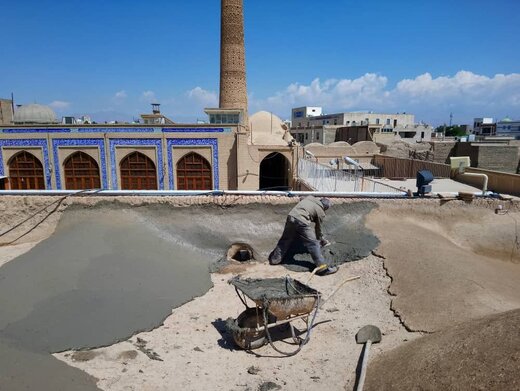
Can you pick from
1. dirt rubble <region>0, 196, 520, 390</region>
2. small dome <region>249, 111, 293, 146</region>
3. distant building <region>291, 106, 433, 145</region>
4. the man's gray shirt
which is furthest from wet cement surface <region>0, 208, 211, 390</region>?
distant building <region>291, 106, 433, 145</region>

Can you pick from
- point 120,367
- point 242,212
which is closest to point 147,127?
point 242,212

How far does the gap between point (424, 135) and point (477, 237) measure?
3879cm

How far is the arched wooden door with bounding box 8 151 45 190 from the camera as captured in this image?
670 inches

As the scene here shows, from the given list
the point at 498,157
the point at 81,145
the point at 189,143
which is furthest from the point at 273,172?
the point at 498,157

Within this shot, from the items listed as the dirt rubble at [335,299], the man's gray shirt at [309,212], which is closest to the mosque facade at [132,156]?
the dirt rubble at [335,299]

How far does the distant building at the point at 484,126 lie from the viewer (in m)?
67.7

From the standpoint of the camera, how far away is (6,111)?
22.2m

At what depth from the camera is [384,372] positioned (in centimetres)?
429

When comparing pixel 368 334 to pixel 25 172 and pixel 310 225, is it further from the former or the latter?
pixel 25 172

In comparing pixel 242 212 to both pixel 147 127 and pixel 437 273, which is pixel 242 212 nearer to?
pixel 437 273

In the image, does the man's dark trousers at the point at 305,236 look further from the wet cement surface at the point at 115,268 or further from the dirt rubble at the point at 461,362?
the dirt rubble at the point at 461,362

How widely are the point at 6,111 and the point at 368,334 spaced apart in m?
25.0

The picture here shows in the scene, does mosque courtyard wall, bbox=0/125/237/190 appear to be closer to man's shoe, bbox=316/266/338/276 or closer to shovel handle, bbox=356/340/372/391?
man's shoe, bbox=316/266/338/276

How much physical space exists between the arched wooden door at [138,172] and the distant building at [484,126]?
6517cm
